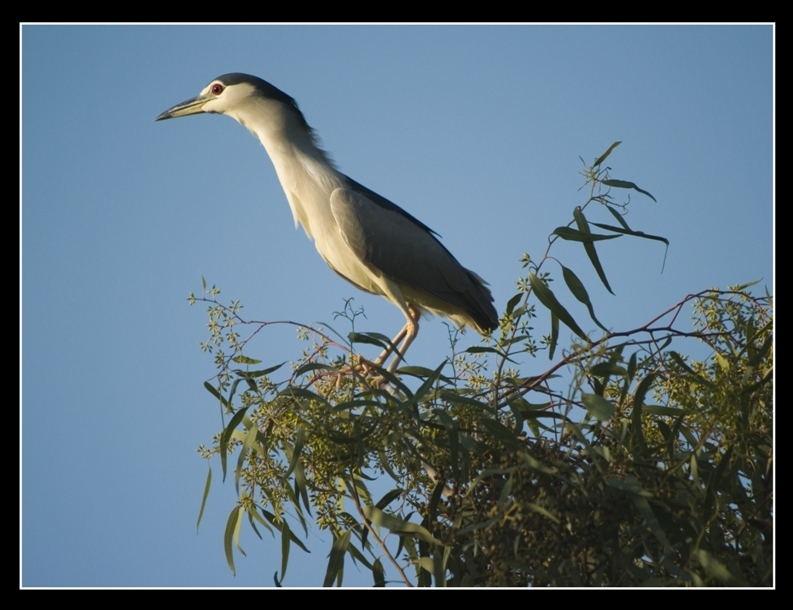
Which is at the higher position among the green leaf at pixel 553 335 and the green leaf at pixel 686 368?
the green leaf at pixel 553 335

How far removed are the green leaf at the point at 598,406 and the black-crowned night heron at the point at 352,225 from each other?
2.22 metres

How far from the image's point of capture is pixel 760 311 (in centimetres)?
217

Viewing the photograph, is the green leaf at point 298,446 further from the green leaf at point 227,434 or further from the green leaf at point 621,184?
the green leaf at point 621,184

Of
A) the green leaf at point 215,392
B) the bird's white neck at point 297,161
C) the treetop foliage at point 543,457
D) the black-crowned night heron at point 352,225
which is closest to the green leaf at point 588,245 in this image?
the treetop foliage at point 543,457

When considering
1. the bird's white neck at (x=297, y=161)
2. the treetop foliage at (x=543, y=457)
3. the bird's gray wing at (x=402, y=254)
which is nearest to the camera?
the treetop foliage at (x=543, y=457)

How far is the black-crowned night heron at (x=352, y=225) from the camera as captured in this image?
13.2 feet

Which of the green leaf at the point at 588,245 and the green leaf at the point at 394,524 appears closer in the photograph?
the green leaf at the point at 394,524

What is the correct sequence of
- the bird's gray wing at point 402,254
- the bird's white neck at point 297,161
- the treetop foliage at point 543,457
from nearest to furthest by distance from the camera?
the treetop foliage at point 543,457
the bird's gray wing at point 402,254
the bird's white neck at point 297,161

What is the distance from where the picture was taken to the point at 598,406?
1.80m

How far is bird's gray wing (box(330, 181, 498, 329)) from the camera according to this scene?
13.1 feet

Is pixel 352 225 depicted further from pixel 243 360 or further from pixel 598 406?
pixel 598 406

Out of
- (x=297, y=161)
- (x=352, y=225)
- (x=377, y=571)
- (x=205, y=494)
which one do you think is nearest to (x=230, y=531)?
(x=205, y=494)

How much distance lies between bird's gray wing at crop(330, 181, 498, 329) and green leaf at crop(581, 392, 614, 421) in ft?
7.41
